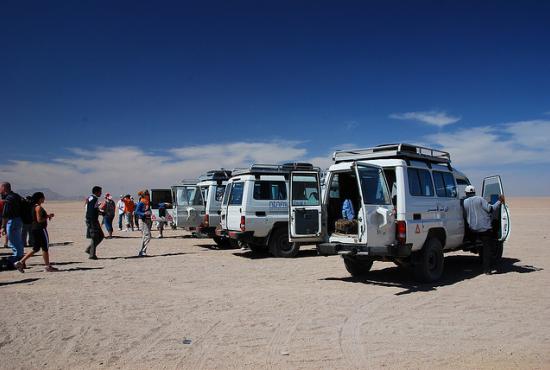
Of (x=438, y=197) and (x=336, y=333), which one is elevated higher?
(x=438, y=197)

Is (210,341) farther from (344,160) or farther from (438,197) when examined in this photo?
(438,197)

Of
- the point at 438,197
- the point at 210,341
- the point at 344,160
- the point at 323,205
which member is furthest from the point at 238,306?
the point at 438,197

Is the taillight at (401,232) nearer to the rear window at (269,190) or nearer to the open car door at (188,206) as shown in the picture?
the rear window at (269,190)

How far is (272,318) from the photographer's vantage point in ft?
20.5

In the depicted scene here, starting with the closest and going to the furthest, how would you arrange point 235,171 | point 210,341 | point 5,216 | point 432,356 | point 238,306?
1. point 432,356
2. point 210,341
3. point 238,306
4. point 5,216
5. point 235,171

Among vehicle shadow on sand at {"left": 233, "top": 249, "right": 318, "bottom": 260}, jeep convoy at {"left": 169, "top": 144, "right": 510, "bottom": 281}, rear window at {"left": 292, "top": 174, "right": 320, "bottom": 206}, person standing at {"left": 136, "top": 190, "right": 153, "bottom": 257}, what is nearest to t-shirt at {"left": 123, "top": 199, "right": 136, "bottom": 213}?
person standing at {"left": 136, "top": 190, "right": 153, "bottom": 257}

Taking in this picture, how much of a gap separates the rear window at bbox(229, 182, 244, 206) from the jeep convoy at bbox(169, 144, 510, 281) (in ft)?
0.51

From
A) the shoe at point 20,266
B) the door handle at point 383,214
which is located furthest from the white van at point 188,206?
the door handle at point 383,214

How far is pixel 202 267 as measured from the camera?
1116 cm

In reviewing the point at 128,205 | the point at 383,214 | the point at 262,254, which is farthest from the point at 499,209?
the point at 128,205

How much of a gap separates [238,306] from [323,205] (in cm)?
292

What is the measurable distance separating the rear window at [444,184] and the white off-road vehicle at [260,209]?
3.67m

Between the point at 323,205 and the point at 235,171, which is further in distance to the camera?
the point at 235,171

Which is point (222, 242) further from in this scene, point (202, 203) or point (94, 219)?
point (94, 219)
